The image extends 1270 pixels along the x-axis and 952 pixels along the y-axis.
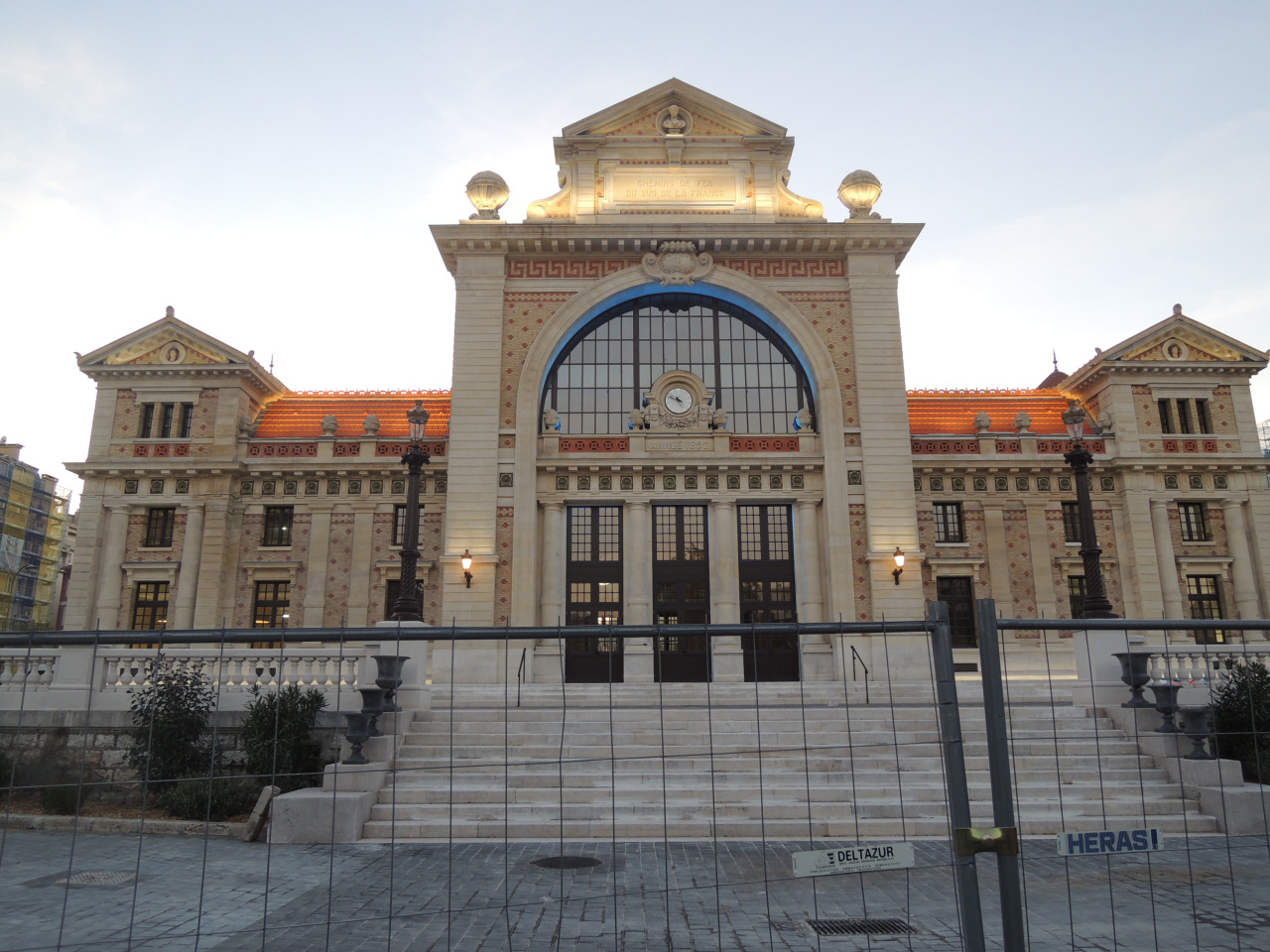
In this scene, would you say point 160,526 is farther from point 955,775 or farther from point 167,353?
point 955,775

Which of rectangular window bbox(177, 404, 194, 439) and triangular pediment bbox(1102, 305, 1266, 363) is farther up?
triangular pediment bbox(1102, 305, 1266, 363)

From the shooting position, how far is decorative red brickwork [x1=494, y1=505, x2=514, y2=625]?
25.1m

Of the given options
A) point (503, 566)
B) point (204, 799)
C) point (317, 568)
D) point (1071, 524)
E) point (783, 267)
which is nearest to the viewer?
point (204, 799)

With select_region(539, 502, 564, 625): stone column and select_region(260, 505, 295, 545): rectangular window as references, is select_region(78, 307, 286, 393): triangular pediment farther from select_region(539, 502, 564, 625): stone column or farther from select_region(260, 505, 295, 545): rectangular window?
select_region(539, 502, 564, 625): stone column

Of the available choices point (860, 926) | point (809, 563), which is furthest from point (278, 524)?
point (860, 926)

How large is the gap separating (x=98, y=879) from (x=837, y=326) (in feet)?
79.0

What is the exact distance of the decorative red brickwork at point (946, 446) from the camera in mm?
31359

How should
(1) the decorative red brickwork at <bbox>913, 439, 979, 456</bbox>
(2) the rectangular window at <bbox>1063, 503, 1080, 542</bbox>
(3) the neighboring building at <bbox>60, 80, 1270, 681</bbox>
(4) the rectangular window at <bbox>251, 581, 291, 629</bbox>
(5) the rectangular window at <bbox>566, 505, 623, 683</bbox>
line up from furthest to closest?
(1) the decorative red brickwork at <bbox>913, 439, 979, 456</bbox> < (2) the rectangular window at <bbox>1063, 503, 1080, 542</bbox> < (4) the rectangular window at <bbox>251, 581, 291, 629</bbox> < (3) the neighboring building at <bbox>60, 80, 1270, 681</bbox> < (5) the rectangular window at <bbox>566, 505, 623, 683</bbox>

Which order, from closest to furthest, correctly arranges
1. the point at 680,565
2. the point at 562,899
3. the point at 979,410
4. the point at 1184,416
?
the point at 562,899, the point at 680,565, the point at 1184,416, the point at 979,410

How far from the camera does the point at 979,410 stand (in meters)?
33.8

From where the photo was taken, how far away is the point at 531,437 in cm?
2644

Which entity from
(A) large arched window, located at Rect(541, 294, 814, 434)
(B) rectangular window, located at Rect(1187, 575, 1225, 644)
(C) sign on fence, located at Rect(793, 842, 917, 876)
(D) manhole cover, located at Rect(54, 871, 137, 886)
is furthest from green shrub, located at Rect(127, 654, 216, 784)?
(B) rectangular window, located at Rect(1187, 575, 1225, 644)

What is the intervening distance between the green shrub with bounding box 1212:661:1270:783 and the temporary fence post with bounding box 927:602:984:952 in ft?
37.2

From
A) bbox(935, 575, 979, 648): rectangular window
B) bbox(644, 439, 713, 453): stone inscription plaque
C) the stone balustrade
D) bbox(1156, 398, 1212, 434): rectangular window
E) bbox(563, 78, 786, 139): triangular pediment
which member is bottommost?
the stone balustrade
